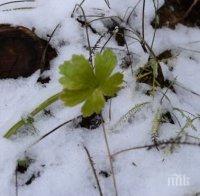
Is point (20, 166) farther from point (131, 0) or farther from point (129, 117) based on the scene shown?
point (131, 0)

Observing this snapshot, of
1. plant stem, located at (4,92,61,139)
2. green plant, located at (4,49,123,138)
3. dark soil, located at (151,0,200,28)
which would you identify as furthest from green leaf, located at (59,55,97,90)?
dark soil, located at (151,0,200,28)

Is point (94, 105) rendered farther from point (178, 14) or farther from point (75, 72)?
point (178, 14)

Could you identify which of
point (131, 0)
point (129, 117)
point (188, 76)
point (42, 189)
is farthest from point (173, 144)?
point (131, 0)

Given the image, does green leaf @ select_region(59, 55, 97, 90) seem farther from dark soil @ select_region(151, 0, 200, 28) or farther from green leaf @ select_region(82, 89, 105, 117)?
dark soil @ select_region(151, 0, 200, 28)

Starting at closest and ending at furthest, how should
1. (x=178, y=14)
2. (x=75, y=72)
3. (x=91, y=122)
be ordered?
(x=75, y=72)
(x=91, y=122)
(x=178, y=14)

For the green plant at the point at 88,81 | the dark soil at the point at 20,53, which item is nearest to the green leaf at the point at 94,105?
the green plant at the point at 88,81

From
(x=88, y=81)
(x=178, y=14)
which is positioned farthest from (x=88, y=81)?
(x=178, y=14)

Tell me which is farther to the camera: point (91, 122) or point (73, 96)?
point (91, 122)

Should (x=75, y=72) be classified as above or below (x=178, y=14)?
below

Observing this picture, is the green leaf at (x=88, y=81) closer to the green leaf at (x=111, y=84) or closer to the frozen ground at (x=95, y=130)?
the green leaf at (x=111, y=84)
